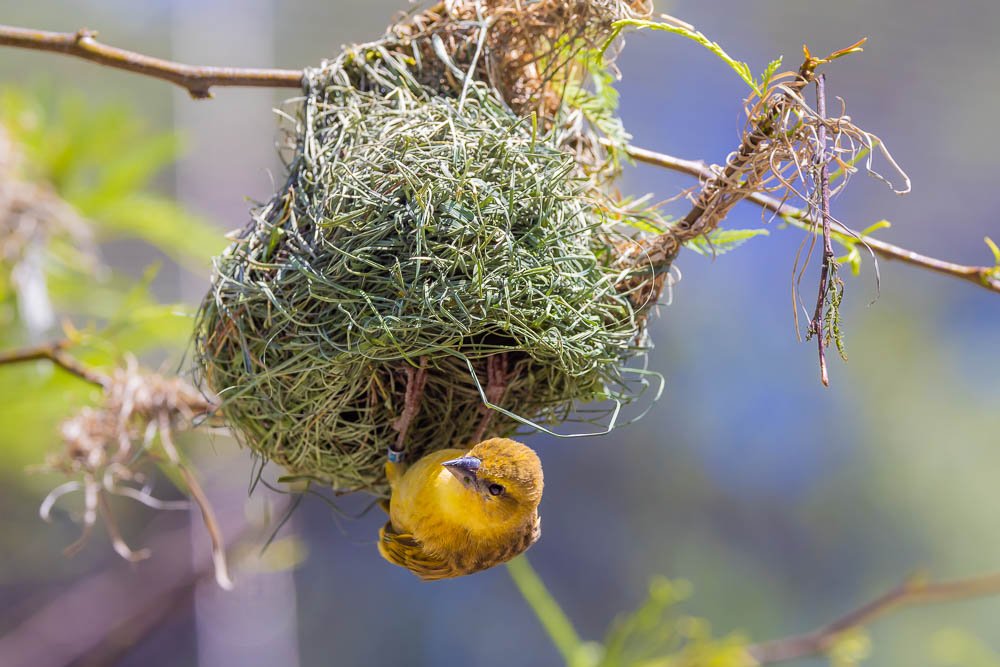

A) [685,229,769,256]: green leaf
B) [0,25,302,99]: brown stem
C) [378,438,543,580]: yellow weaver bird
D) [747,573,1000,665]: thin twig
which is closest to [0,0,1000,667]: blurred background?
[747,573,1000,665]: thin twig

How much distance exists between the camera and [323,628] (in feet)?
21.5

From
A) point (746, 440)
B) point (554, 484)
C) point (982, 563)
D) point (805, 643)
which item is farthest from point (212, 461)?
point (982, 563)

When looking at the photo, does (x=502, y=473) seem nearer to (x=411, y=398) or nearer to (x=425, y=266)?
(x=411, y=398)

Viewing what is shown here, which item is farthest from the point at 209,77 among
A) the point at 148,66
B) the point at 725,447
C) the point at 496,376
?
the point at 725,447

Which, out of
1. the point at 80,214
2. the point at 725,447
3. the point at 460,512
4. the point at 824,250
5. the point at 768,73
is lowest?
the point at 725,447

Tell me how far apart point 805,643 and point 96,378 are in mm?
2326

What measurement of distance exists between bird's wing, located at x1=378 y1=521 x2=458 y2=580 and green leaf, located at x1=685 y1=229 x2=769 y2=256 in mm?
882

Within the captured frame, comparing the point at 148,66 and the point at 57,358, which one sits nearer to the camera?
the point at 148,66

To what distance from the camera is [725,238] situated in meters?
1.84

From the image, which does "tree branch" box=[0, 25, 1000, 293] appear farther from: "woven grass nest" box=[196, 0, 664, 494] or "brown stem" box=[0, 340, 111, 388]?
"brown stem" box=[0, 340, 111, 388]

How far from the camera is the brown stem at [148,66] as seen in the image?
6.49 ft

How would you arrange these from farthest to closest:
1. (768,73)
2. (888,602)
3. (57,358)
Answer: (888,602) < (57,358) < (768,73)

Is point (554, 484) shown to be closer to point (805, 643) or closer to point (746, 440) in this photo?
point (746, 440)

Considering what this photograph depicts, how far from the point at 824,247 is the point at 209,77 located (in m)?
1.43
